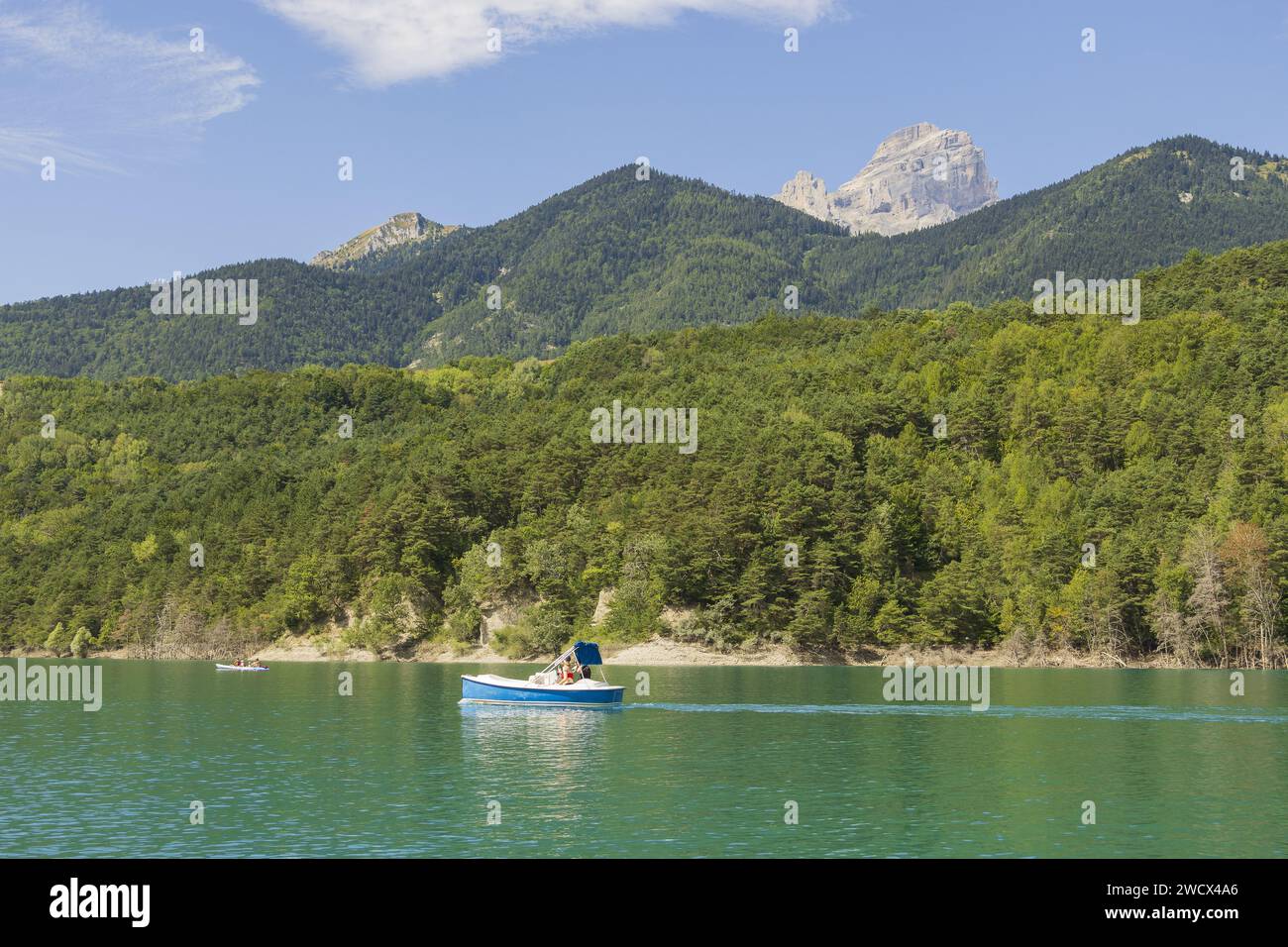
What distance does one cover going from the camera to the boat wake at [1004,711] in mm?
75438

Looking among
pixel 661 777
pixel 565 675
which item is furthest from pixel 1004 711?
pixel 661 777

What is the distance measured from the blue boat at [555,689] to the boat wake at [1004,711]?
8.25ft

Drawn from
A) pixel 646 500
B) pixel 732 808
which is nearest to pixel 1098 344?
pixel 646 500

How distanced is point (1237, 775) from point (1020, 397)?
5175 inches

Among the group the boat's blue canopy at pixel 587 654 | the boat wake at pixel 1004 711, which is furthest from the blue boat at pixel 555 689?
the boat wake at pixel 1004 711

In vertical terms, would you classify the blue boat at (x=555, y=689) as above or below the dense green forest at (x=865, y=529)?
below

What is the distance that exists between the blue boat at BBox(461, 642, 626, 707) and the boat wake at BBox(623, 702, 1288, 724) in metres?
2.51

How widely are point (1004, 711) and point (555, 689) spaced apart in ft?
102

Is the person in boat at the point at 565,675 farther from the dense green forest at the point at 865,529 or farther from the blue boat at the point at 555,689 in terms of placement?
the dense green forest at the point at 865,529

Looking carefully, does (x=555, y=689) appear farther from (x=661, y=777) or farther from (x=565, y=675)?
(x=661, y=777)

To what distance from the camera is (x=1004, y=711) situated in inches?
3204

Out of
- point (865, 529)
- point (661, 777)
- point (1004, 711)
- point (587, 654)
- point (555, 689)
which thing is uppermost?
point (865, 529)

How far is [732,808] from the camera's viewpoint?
46.8 m
